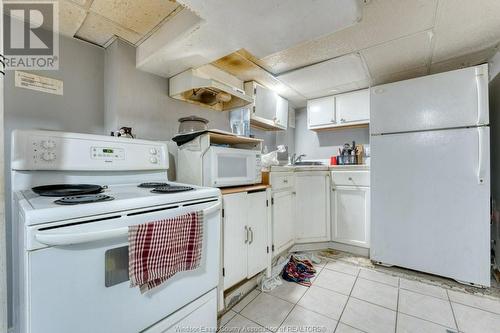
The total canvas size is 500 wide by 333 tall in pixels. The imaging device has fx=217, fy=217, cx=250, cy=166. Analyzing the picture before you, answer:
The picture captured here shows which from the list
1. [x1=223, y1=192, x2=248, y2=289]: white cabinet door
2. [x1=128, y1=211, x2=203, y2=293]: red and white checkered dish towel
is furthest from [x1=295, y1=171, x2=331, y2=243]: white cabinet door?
[x1=128, y1=211, x2=203, y2=293]: red and white checkered dish towel

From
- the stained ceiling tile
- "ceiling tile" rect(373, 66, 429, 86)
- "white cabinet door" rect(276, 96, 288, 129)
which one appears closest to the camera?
the stained ceiling tile

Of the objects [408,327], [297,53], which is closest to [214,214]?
[408,327]

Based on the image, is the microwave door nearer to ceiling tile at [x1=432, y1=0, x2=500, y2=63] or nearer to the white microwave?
the white microwave

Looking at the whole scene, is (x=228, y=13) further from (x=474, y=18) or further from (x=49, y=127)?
(x=474, y=18)

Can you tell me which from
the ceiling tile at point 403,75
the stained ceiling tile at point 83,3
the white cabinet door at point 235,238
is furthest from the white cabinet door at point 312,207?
the stained ceiling tile at point 83,3

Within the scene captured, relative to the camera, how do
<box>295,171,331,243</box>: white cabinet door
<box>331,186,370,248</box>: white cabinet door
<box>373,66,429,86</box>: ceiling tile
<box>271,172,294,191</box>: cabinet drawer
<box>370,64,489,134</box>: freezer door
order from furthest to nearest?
<box>295,171,331,243</box>: white cabinet door < <box>331,186,370,248</box>: white cabinet door < <box>373,66,429,86</box>: ceiling tile < <box>271,172,294,191</box>: cabinet drawer < <box>370,64,489,134</box>: freezer door

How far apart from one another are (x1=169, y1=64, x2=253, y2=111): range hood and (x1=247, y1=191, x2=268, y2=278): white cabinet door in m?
0.86

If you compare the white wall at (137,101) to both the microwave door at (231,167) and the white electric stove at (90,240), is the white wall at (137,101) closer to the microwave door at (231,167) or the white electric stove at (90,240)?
the white electric stove at (90,240)

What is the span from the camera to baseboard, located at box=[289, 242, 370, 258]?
2299 mm

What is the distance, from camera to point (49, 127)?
1378 mm

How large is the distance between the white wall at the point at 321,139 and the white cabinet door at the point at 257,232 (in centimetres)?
180

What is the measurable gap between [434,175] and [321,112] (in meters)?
1.47

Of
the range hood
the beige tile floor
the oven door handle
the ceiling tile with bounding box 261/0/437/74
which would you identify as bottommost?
the beige tile floor

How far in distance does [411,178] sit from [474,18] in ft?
3.81
